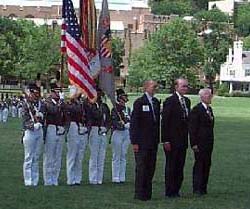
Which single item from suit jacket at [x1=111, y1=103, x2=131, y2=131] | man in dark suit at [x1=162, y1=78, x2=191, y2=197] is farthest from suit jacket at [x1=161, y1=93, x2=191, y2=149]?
suit jacket at [x1=111, y1=103, x2=131, y2=131]

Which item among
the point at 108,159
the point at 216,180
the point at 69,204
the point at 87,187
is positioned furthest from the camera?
the point at 108,159

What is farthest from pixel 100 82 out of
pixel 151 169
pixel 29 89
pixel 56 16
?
pixel 56 16

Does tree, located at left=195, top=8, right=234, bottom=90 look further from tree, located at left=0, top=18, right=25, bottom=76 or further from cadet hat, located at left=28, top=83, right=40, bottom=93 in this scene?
cadet hat, located at left=28, top=83, right=40, bottom=93

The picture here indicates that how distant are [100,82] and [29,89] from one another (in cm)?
245

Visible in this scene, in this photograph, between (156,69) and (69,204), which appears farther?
(156,69)

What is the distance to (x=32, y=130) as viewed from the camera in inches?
596

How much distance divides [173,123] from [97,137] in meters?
2.53

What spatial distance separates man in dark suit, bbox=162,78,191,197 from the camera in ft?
45.9

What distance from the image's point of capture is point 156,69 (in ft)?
388

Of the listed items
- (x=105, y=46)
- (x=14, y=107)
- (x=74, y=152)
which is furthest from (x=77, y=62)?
(x=14, y=107)

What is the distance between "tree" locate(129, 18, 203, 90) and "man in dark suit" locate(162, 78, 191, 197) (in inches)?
4050

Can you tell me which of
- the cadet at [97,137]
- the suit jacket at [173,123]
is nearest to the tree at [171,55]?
the cadet at [97,137]

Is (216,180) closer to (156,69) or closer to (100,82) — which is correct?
(100,82)

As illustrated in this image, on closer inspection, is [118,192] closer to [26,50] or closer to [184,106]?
[184,106]
